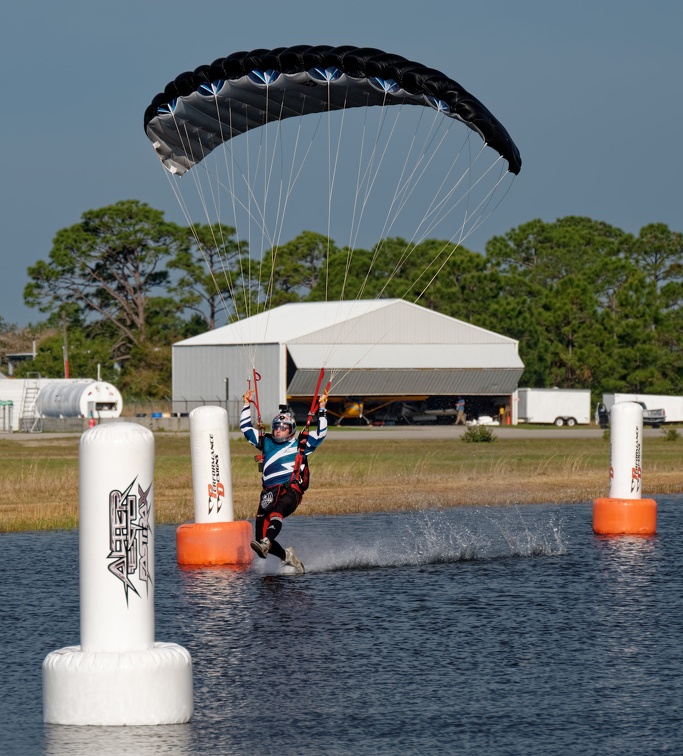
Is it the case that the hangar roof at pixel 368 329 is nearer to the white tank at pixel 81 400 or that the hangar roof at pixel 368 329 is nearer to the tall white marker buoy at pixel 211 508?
the white tank at pixel 81 400

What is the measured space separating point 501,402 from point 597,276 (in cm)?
2966

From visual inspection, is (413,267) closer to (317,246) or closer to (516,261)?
(317,246)

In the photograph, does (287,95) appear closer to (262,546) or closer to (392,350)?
(262,546)

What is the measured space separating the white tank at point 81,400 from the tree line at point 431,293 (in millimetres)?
16800

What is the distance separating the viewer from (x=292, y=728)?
9.03 metres

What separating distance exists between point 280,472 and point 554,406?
7299 centimetres

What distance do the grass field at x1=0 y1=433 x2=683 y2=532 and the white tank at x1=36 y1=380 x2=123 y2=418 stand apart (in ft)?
71.5

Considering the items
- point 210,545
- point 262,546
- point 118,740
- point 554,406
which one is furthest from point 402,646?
point 554,406

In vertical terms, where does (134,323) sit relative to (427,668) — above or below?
above

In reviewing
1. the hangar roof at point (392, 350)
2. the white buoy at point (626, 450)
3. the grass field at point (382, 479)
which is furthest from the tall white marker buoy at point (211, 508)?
the hangar roof at point (392, 350)

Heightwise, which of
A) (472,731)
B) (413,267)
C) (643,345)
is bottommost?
(472,731)

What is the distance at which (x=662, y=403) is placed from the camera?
293 feet

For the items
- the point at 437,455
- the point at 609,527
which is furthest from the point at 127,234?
the point at 609,527

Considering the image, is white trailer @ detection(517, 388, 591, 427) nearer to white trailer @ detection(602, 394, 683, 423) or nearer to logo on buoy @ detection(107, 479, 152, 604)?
white trailer @ detection(602, 394, 683, 423)
